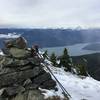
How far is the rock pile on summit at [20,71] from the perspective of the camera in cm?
3391

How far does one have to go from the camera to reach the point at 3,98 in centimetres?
3319

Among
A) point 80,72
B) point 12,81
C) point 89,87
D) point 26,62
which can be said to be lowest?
point 80,72

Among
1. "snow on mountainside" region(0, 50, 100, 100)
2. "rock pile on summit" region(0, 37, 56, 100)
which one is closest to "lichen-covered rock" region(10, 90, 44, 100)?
"rock pile on summit" region(0, 37, 56, 100)

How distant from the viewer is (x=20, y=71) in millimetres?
34750

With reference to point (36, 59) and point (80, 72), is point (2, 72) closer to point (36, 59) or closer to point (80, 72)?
point (36, 59)

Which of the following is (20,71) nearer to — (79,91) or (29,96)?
(29,96)

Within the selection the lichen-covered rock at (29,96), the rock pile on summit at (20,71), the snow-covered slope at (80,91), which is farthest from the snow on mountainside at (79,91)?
the rock pile on summit at (20,71)

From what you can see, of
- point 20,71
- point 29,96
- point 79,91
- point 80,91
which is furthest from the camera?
point 80,91

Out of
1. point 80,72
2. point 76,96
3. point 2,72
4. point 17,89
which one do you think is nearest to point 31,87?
point 17,89

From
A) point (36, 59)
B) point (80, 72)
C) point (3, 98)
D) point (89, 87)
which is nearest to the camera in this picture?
point (3, 98)

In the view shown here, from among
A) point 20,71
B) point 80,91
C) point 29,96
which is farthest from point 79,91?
point 20,71

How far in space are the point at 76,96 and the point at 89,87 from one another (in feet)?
17.7

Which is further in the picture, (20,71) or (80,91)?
(80,91)

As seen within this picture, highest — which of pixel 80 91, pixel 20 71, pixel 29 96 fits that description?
pixel 20 71
